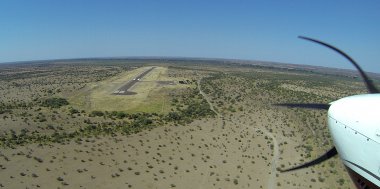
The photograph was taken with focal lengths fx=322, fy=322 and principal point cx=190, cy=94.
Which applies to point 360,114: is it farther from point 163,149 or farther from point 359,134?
point 163,149

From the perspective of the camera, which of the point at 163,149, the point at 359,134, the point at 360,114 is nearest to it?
the point at 359,134

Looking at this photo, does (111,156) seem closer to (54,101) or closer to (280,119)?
(280,119)

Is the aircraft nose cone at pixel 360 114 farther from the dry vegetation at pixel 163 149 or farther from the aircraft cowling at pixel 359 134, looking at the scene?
the dry vegetation at pixel 163 149

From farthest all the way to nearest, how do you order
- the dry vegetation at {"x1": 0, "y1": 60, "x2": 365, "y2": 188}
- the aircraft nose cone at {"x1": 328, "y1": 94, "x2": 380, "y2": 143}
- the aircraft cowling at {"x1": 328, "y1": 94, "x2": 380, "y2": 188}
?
1. the dry vegetation at {"x1": 0, "y1": 60, "x2": 365, "y2": 188}
2. the aircraft nose cone at {"x1": 328, "y1": 94, "x2": 380, "y2": 143}
3. the aircraft cowling at {"x1": 328, "y1": 94, "x2": 380, "y2": 188}

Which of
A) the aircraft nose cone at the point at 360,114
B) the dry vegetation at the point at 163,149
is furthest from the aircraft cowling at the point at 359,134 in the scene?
the dry vegetation at the point at 163,149

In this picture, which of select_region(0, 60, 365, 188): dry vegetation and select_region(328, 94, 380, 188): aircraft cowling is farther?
select_region(0, 60, 365, 188): dry vegetation

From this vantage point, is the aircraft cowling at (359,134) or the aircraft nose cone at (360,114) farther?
the aircraft nose cone at (360,114)

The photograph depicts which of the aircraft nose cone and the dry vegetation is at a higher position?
the aircraft nose cone

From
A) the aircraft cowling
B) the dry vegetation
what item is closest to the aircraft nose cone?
the aircraft cowling

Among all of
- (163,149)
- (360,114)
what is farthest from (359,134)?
(163,149)

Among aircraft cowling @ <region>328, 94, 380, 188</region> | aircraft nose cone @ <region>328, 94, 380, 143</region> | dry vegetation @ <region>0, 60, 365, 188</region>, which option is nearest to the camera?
aircraft cowling @ <region>328, 94, 380, 188</region>

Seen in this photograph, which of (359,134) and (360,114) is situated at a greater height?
(360,114)

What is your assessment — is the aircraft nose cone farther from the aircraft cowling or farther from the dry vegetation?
the dry vegetation

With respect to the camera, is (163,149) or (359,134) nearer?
(359,134)
